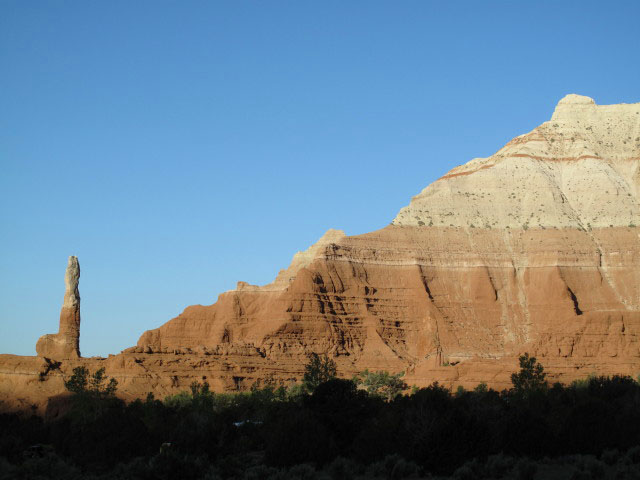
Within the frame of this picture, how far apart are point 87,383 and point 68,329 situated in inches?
273

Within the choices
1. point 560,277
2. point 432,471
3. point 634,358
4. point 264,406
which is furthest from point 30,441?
point 560,277

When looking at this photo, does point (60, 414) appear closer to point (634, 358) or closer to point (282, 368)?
point (282, 368)

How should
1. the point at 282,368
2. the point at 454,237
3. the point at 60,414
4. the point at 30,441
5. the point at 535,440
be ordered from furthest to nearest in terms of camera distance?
the point at 454,237
the point at 282,368
the point at 60,414
the point at 30,441
the point at 535,440

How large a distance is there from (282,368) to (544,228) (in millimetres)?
48928

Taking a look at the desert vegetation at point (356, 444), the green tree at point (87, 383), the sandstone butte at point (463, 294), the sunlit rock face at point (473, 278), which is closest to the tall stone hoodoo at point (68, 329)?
the sandstone butte at point (463, 294)

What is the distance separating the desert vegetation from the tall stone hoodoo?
29887 millimetres

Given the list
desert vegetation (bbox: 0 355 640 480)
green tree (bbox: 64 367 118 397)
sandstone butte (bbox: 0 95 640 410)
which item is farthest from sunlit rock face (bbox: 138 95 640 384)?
desert vegetation (bbox: 0 355 640 480)

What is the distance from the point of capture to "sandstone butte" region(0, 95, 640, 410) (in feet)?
294

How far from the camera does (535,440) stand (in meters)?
40.7

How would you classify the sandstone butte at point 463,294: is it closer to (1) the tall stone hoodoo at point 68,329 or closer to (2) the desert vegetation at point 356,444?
(1) the tall stone hoodoo at point 68,329

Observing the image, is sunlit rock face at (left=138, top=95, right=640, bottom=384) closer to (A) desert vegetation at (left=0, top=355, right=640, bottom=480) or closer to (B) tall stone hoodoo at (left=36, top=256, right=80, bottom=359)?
(B) tall stone hoodoo at (left=36, top=256, right=80, bottom=359)

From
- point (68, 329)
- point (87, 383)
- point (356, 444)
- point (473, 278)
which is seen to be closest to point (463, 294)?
point (473, 278)

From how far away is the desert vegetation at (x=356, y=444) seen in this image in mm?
34812

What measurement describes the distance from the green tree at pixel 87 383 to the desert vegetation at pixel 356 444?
55.6 feet
